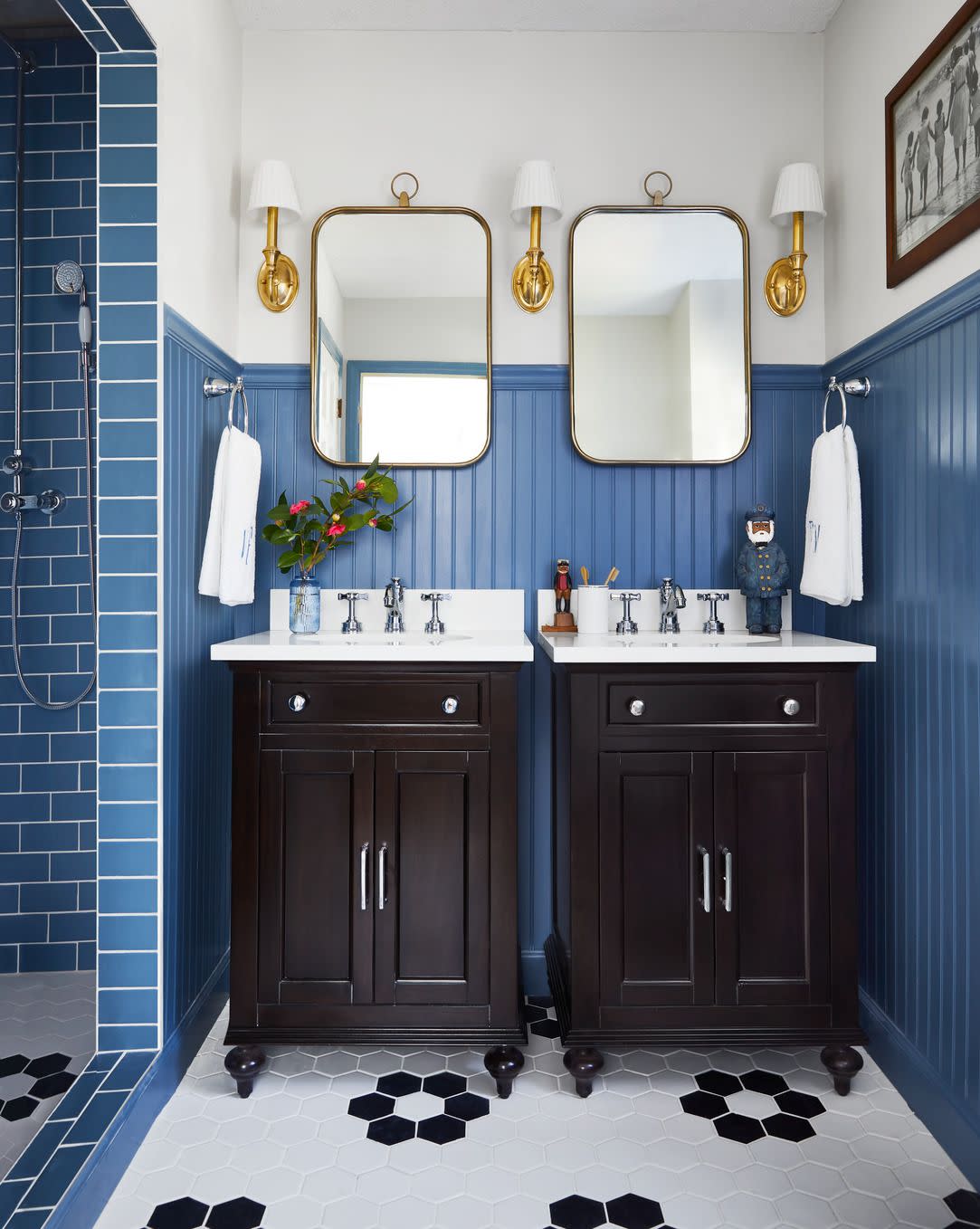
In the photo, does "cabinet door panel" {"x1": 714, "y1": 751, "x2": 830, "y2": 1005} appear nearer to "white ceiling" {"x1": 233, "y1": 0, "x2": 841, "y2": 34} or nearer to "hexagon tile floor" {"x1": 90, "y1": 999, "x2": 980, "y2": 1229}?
"hexagon tile floor" {"x1": 90, "y1": 999, "x2": 980, "y2": 1229}

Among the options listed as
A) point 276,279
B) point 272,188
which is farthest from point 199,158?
point 276,279

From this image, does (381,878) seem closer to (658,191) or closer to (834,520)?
(834,520)

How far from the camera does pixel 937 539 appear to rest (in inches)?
70.4

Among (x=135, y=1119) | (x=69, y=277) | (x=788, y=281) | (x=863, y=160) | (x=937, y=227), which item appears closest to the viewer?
(x=135, y=1119)

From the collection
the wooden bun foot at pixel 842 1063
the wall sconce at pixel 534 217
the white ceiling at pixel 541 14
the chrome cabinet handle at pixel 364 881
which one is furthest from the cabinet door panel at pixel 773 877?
the white ceiling at pixel 541 14

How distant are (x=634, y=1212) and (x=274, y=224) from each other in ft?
8.03

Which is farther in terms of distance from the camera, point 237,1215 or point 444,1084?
point 444,1084

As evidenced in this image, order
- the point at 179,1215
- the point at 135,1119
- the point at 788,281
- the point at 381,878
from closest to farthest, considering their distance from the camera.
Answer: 1. the point at 179,1215
2. the point at 135,1119
3. the point at 381,878
4. the point at 788,281

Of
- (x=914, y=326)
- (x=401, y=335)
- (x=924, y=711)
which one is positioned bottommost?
(x=924, y=711)

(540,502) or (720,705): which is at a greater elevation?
(540,502)

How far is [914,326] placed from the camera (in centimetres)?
187

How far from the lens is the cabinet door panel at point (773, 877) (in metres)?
1.85

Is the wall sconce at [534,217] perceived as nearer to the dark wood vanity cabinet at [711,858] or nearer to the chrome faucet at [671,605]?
the chrome faucet at [671,605]

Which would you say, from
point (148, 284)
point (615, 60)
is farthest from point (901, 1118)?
point (615, 60)
